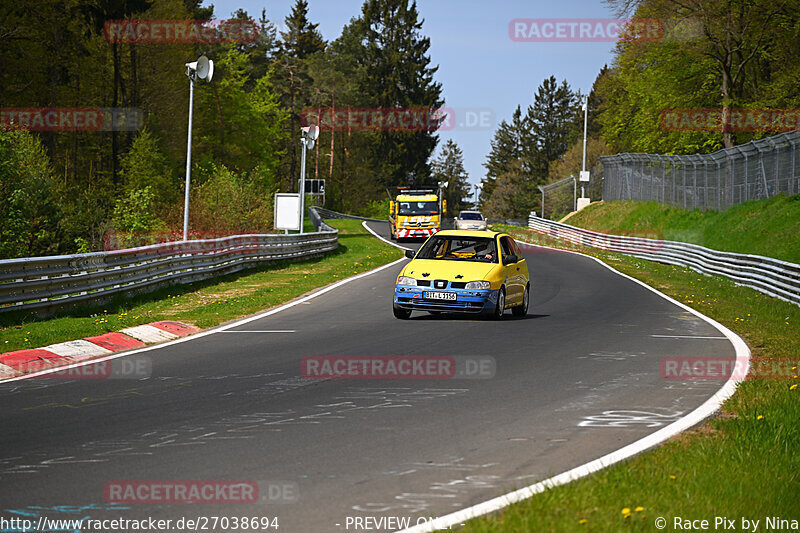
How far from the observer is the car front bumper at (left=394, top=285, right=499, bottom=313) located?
15688mm

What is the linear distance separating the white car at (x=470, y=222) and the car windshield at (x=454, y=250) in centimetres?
3975

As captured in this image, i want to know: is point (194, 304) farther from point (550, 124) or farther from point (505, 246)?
point (550, 124)

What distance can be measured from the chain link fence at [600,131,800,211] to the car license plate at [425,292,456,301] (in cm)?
2398

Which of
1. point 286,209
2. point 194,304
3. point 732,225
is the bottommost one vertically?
point 194,304

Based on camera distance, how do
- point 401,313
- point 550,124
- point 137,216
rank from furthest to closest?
point 550,124 < point 137,216 < point 401,313

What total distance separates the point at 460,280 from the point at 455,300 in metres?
0.36

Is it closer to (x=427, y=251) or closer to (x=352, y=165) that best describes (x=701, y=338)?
(x=427, y=251)

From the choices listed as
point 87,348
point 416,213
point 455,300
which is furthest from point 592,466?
point 416,213

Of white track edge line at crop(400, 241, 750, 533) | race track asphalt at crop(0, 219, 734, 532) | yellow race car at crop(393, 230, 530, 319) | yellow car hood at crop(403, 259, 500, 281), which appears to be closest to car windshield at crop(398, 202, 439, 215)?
yellow race car at crop(393, 230, 530, 319)

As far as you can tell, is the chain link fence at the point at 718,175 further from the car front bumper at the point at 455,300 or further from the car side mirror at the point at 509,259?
the car front bumper at the point at 455,300

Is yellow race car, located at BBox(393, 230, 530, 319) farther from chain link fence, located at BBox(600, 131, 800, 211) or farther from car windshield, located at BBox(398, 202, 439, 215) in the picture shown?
car windshield, located at BBox(398, 202, 439, 215)

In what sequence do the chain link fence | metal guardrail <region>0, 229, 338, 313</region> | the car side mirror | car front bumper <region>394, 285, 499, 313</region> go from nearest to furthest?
metal guardrail <region>0, 229, 338, 313</region>, car front bumper <region>394, 285, 499, 313</region>, the car side mirror, the chain link fence

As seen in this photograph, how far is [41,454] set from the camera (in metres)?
6.71

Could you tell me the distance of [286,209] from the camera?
125 feet
